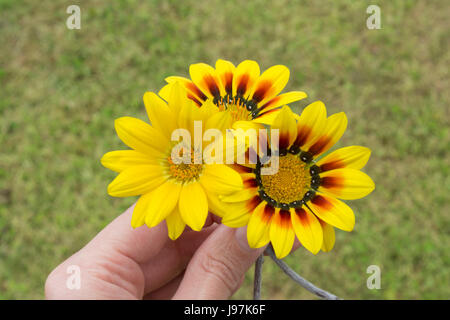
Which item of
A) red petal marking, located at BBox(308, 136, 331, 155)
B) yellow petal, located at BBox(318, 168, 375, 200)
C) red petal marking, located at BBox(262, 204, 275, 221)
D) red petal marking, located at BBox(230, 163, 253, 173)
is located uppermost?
red petal marking, located at BBox(308, 136, 331, 155)

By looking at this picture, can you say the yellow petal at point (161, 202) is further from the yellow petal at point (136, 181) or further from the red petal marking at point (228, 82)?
the red petal marking at point (228, 82)

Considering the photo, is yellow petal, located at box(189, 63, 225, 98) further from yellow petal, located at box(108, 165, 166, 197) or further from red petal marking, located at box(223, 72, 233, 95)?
yellow petal, located at box(108, 165, 166, 197)

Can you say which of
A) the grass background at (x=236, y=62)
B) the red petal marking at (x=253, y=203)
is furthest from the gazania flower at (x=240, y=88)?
the grass background at (x=236, y=62)

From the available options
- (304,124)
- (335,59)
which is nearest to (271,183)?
(304,124)

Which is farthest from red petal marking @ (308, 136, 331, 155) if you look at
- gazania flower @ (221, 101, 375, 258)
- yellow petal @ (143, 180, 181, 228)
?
yellow petal @ (143, 180, 181, 228)

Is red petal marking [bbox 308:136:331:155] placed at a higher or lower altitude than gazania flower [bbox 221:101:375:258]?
higher

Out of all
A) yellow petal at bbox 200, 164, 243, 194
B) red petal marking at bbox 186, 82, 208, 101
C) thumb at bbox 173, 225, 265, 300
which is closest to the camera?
yellow petal at bbox 200, 164, 243, 194
